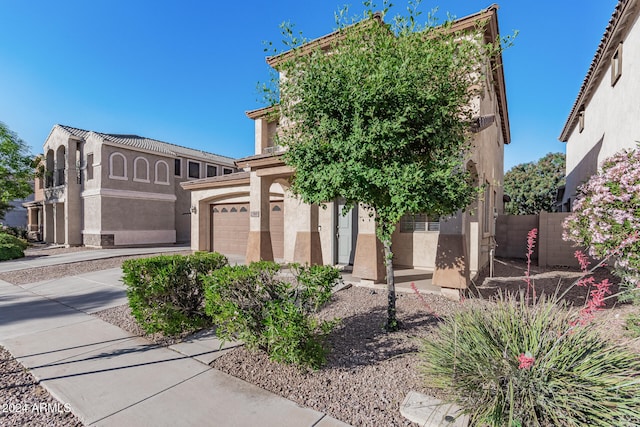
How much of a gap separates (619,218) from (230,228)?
537 inches

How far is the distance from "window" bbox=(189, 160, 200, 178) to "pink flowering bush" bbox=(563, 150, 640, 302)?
79.8 feet

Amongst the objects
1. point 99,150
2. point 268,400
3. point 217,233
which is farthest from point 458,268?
point 99,150

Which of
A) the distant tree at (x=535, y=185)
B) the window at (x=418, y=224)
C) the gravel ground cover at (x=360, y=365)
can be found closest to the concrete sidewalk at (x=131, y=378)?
the gravel ground cover at (x=360, y=365)

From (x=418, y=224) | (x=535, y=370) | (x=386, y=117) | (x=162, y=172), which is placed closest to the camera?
(x=535, y=370)

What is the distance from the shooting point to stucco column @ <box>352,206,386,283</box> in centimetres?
744

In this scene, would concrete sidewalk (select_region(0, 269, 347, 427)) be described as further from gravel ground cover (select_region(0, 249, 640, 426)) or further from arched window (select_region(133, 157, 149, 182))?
arched window (select_region(133, 157, 149, 182))

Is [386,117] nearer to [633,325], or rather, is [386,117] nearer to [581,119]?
[633,325]

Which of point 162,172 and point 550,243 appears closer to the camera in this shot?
point 550,243

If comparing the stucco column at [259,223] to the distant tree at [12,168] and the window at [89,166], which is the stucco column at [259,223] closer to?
the window at [89,166]

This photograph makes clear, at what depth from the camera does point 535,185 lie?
29141 millimetres

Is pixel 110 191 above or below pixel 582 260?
above

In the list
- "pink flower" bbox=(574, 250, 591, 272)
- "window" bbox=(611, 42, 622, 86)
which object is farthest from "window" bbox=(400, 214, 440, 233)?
"window" bbox=(611, 42, 622, 86)

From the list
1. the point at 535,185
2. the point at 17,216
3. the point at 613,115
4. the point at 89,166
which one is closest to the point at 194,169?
the point at 89,166

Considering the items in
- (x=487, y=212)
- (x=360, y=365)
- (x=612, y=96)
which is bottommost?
(x=360, y=365)
